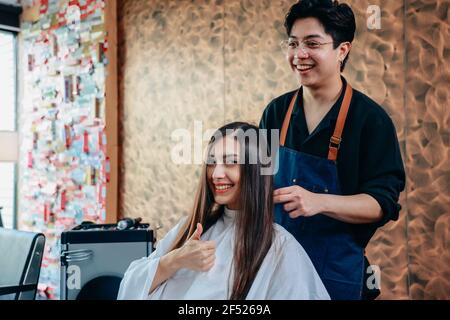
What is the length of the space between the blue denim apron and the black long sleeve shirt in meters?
0.03

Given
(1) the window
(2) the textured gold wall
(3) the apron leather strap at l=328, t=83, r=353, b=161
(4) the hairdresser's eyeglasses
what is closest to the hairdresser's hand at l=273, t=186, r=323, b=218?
(3) the apron leather strap at l=328, t=83, r=353, b=161

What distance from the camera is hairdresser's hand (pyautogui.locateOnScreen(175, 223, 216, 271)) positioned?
1.50 meters

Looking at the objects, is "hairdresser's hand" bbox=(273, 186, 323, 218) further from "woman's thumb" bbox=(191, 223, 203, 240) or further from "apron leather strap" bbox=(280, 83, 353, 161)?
"woman's thumb" bbox=(191, 223, 203, 240)

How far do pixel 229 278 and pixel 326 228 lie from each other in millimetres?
418

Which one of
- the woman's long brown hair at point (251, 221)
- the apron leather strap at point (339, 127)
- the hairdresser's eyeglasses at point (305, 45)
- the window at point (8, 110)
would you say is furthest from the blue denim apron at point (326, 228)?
the window at point (8, 110)

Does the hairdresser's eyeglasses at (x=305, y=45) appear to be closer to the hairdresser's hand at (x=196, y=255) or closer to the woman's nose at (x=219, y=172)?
the woman's nose at (x=219, y=172)

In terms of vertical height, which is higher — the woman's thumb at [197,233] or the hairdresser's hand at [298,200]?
the hairdresser's hand at [298,200]

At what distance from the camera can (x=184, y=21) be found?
301 cm

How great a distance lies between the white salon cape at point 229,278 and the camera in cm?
148

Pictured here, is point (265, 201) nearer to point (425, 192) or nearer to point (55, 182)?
point (425, 192)

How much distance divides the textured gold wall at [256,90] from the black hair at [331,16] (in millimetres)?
502
